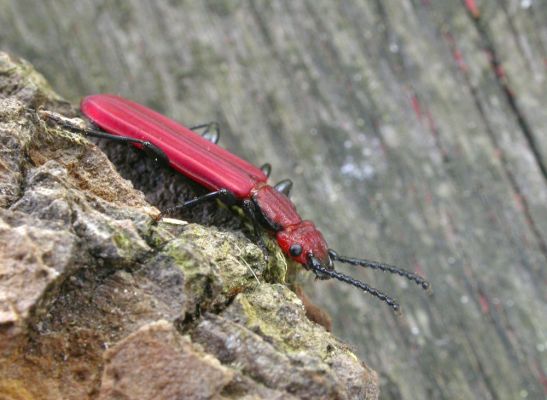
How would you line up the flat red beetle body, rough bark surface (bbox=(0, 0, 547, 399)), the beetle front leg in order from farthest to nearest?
rough bark surface (bbox=(0, 0, 547, 399))
the flat red beetle body
the beetle front leg

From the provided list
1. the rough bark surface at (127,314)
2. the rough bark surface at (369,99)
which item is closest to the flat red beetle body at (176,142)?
the rough bark surface at (369,99)

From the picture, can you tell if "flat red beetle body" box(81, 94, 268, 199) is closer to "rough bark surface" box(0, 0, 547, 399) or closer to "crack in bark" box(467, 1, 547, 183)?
"rough bark surface" box(0, 0, 547, 399)

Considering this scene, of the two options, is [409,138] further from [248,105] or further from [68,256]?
[68,256]

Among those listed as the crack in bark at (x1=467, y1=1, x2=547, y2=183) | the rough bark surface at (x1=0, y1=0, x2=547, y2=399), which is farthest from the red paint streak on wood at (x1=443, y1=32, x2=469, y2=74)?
the crack in bark at (x1=467, y1=1, x2=547, y2=183)

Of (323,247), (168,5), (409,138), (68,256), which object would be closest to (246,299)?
→ (68,256)

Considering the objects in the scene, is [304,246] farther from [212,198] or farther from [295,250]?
[212,198]

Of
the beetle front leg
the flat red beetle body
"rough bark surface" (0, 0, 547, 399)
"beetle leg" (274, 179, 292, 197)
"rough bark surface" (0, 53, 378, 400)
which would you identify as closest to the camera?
"rough bark surface" (0, 53, 378, 400)

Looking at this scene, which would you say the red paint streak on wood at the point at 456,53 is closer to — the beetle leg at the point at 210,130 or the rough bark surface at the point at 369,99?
the rough bark surface at the point at 369,99
